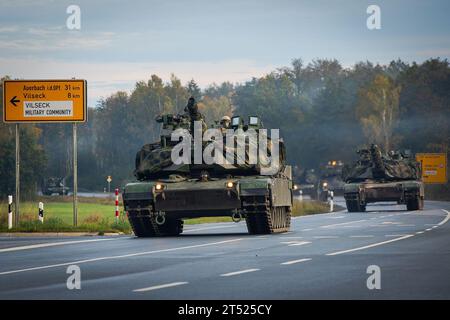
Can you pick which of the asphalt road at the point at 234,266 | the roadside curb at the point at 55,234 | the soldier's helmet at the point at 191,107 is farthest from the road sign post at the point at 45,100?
the asphalt road at the point at 234,266

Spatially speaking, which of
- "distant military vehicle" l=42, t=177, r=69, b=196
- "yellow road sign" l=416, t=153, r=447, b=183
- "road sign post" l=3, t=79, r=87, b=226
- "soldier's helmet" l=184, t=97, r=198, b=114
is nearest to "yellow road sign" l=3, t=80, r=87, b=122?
"road sign post" l=3, t=79, r=87, b=226

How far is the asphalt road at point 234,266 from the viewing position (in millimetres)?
14227

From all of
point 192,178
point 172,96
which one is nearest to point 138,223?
point 192,178

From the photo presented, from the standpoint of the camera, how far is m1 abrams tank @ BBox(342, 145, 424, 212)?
186 feet

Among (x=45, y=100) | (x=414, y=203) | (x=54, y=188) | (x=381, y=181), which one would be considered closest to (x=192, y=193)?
(x=45, y=100)

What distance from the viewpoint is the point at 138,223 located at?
103 ft

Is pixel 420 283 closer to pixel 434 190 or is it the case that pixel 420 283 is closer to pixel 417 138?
pixel 434 190

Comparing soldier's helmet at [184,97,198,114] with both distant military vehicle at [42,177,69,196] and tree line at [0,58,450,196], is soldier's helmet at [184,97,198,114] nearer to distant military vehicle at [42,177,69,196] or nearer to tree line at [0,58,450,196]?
tree line at [0,58,450,196]

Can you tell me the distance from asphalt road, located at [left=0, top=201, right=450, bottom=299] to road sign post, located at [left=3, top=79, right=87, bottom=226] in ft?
33.4

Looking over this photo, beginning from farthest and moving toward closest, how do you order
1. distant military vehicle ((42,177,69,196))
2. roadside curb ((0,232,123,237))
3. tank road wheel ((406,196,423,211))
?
distant military vehicle ((42,177,69,196)) → tank road wheel ((406,196,423,211)) → roadside curb ((0,232,123,237))

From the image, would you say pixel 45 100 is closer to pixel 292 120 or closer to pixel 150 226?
pixel 150 226

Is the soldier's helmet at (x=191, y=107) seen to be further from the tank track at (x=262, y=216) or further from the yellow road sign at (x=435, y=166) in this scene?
the yellow road sign at (x=435, y=166)

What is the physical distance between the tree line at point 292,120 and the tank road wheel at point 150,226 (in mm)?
62546
